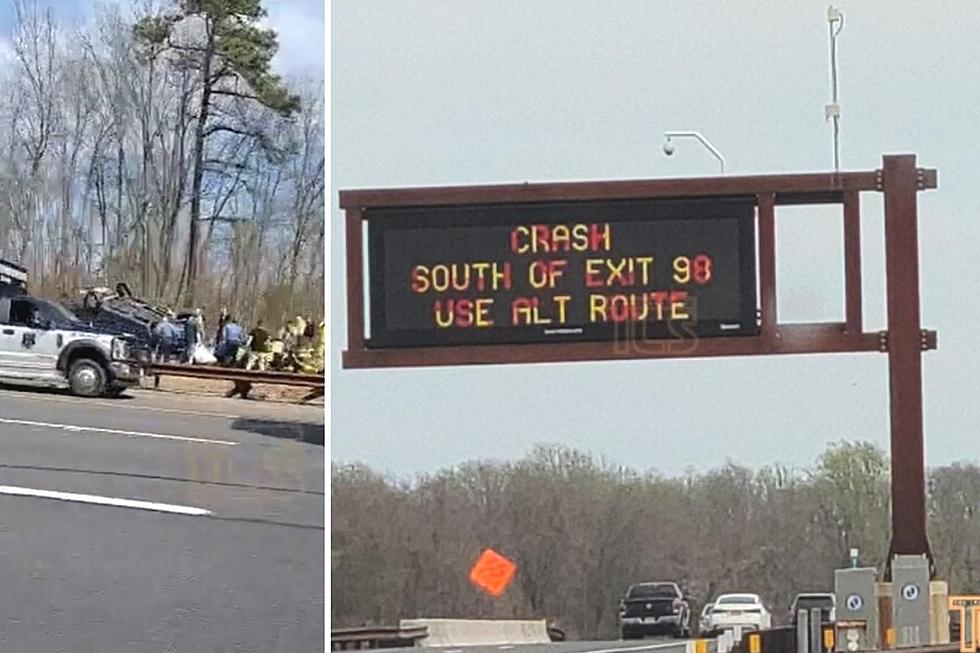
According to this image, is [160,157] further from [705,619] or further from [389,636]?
[705,619]

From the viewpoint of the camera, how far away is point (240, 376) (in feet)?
13.9

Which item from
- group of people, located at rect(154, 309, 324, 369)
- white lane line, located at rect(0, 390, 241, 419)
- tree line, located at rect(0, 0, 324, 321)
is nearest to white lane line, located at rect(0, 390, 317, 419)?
white lane line, located at rect(0, 390, 241, 419)

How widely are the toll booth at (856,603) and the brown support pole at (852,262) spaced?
21.0 inches

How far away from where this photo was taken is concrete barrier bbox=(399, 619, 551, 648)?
3242 millimetres

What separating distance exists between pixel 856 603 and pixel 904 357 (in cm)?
56

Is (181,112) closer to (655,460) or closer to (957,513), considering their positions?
(655,460)

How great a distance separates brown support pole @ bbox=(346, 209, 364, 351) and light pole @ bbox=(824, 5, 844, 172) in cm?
108

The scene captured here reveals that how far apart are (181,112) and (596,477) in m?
1.99

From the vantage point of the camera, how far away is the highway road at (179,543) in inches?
141

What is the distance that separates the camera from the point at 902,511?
10.6 ft

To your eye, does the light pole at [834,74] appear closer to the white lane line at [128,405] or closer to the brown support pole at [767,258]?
the brown support pole at [767,258]

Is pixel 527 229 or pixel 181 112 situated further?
pixel 181 112

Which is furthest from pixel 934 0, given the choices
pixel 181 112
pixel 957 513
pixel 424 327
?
pixel 181 112

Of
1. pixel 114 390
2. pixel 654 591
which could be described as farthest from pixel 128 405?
pixel 654 591
